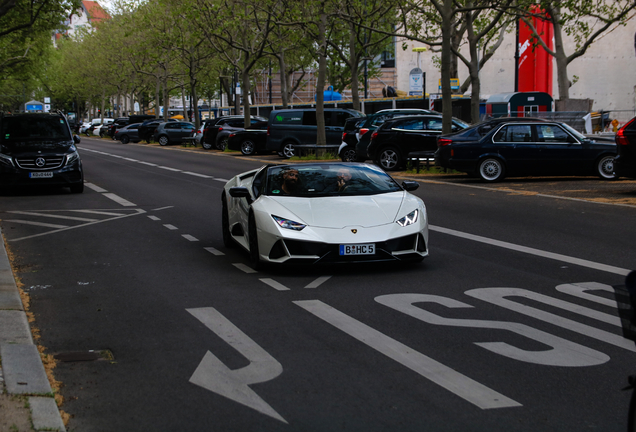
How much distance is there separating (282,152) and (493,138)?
→ 587 inches

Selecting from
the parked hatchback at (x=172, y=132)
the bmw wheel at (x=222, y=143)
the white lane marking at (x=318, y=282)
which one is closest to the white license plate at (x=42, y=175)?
the white lane marking at (x=318, y=282)

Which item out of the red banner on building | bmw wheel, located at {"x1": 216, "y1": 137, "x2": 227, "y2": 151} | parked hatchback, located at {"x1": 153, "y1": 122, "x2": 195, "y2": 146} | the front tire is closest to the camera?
the front tire

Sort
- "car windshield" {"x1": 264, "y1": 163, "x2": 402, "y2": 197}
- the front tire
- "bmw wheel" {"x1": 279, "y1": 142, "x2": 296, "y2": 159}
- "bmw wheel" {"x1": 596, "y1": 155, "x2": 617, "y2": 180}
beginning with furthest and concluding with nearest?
"bmw wheel" {"x1": 279, "y1": 142, "x2": 296, "y2": 159} < "bmw wheel" {"x1": 596, "y1": 155, "x2": 617, "y2": 180} < the front tire < "car windshield" {"x1": 264, "y1": 163, "x2": 402, "y2": 197}

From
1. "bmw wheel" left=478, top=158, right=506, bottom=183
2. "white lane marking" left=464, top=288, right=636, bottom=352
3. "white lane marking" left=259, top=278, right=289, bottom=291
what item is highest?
"bmw wheel" left=478, top=158, right=506, bottom=183

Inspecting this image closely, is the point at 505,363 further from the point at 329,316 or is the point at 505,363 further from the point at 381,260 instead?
the point at 381,260

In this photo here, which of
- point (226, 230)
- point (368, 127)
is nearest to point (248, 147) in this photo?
point (368, 127)

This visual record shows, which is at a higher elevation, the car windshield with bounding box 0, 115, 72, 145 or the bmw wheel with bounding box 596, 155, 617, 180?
the car windshield with bounding box 0, 115, 72, 145

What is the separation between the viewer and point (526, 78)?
5612 centimetres

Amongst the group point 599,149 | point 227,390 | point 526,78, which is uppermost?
point 526,78

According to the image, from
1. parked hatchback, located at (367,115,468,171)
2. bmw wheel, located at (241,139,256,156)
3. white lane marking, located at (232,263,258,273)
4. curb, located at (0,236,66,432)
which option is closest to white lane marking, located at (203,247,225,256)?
white lane marking, located at (232,263,258,273)

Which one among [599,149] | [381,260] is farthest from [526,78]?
[381,260]

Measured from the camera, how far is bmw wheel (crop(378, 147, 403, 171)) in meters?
24.6

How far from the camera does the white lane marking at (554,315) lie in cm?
593

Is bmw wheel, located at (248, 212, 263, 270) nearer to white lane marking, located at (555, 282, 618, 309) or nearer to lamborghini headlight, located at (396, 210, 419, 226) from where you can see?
lamborghini headlight, located at (396, 210, 419, 226)
